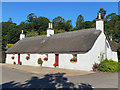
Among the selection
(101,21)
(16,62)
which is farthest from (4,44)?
(101,21)

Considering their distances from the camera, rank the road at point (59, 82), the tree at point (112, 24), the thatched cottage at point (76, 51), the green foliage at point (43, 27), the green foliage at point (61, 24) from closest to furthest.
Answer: the road at point (59, 82)
the thatched cottage at point (76, 51)
the tree at point (112, 24)
the green foliage at point (43, 27)
the green foliage at point (61, 24)

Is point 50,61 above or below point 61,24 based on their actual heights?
below

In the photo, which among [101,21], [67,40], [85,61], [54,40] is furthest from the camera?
[54,40]

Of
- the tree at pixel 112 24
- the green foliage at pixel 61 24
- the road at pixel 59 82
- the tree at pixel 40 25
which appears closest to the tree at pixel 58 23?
the green foliage at pixel 61 24

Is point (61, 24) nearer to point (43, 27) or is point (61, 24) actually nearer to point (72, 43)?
point (43, 27)

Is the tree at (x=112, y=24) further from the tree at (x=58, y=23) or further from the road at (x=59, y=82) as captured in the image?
the road at (x=59, y=82)

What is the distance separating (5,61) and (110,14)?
46398 mm

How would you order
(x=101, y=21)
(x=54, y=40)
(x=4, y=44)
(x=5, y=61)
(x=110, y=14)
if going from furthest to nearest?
(x=110, y=14) < (x=4, y=44) < (x=5, y=61) < (x=54, y=40) < (x=101, y=21)

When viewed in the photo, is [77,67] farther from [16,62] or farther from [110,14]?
[110,14]

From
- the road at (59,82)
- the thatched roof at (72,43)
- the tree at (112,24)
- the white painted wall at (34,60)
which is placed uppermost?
the tree at (112,24)

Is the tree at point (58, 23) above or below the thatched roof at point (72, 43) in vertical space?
above

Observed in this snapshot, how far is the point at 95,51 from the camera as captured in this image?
52.0 feet

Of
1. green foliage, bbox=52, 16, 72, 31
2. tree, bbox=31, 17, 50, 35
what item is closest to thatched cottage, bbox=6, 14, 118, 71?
tree, bbox=31, 17, 50, 35

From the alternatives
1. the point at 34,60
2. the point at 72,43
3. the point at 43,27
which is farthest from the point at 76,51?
the point at 43,27
